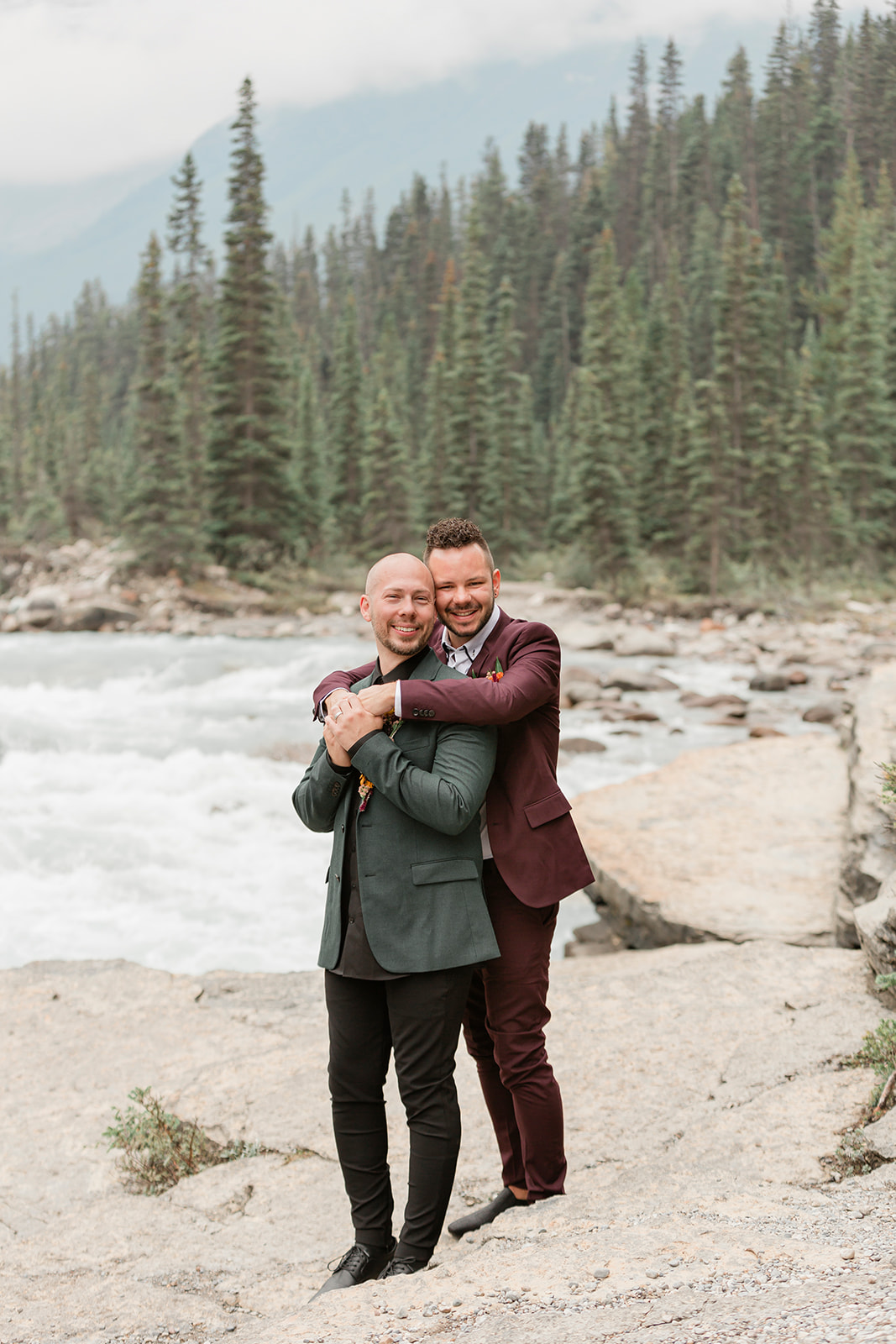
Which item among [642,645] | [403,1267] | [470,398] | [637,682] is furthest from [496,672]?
[470,398]

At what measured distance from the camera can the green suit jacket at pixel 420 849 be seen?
10.0 ft

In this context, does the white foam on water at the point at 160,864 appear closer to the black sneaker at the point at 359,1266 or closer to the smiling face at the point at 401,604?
the black sneaker at the point at 359,1266

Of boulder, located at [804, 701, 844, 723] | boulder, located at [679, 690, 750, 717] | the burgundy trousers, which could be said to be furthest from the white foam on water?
boulder, located at [804, 701, 844, 723]

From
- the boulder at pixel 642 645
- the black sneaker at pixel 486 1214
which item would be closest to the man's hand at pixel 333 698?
the black sneaker at pixel 486 1214

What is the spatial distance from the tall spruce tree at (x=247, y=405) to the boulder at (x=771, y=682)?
1931 cm

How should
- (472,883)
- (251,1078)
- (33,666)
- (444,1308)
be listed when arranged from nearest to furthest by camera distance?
(444,1308), (472,883), (251,1078), (33,666)

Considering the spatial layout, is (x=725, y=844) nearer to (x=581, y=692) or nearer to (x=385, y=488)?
(x=581, y=692)

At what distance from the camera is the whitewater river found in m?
8.57

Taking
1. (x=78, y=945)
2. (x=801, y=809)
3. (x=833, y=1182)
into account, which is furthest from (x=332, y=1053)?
(x=801, y=809)

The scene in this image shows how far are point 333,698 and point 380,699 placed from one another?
0.17 metres

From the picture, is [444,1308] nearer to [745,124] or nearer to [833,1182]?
[833,1182]

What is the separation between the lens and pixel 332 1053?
134 inches

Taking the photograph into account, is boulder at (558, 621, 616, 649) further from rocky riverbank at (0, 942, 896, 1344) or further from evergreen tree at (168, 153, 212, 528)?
rocky riverbank at (0, 942, 896, 1344)

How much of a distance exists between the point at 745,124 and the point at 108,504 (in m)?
52.2
